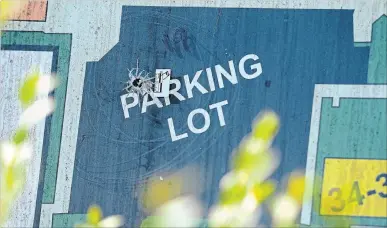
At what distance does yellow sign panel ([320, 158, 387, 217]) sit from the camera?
25.3 feet

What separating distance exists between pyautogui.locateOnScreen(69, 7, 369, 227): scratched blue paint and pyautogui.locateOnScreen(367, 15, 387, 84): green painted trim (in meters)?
0.08

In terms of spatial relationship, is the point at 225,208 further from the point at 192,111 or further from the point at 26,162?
the point at 26,162

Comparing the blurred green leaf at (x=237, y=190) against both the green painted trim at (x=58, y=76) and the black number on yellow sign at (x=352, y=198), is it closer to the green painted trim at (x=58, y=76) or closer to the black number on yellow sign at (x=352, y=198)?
the black number on yellow sign at (x=352, y=198)

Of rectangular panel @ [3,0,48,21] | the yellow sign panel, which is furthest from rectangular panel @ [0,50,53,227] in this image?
the yellow sign panel

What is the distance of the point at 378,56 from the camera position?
26.1 ft

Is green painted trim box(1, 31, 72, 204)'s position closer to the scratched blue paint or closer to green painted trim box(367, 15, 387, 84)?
the scratched blue paint

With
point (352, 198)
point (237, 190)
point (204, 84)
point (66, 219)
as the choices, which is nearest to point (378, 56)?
point (352, 198)

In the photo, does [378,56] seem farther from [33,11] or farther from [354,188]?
[33,11]

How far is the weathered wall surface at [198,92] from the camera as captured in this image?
7.90 meters

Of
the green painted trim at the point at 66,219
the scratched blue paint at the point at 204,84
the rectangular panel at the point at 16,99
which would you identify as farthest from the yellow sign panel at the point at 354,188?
the rectangular panel at the point at 16,99

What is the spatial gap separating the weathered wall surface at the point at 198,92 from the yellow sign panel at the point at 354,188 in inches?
0.5

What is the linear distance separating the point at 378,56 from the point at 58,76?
3.79 metres

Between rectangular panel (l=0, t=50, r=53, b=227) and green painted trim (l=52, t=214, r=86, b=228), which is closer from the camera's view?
green painted trim (l=52, t=214, r=86, b=228)

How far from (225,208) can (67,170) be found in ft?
17.5
